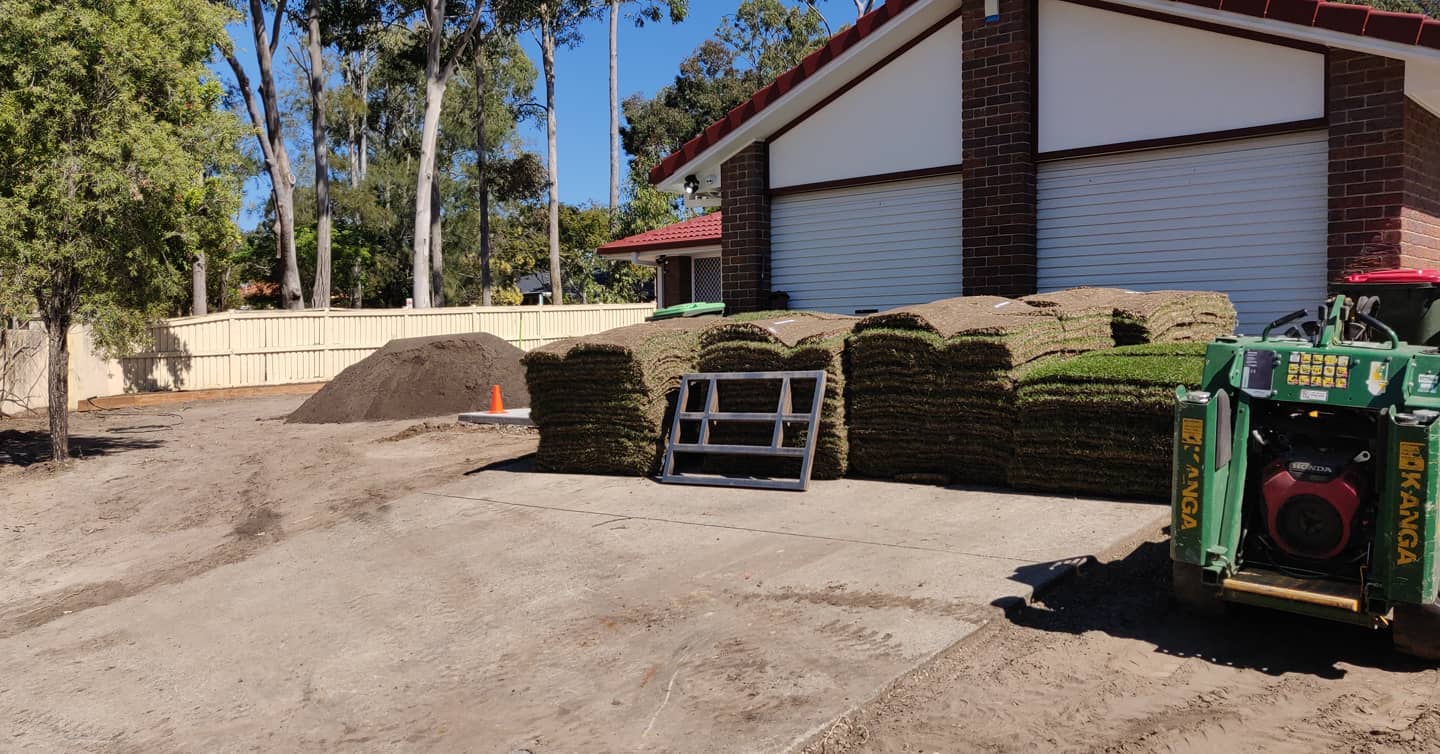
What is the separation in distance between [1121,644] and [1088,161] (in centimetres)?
812

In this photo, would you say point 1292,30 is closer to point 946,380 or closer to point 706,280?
point 946,380

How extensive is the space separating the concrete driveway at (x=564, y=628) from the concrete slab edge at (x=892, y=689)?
0.04m

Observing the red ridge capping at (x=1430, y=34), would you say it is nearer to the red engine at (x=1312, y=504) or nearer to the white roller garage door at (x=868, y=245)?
the white roller garage door at (x=868, y=245)

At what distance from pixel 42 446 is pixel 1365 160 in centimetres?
1849

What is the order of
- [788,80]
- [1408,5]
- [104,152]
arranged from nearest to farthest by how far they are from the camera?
1. [104,152]
2. [788,80]
3. [1408,5]

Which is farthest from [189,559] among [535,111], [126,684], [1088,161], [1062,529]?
[535,111]

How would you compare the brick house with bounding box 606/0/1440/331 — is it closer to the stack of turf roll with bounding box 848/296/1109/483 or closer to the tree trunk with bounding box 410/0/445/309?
the stack of turf roll with bounding box 848/296/1109/483

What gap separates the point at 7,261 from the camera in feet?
44.0

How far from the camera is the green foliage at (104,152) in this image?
13.2 m

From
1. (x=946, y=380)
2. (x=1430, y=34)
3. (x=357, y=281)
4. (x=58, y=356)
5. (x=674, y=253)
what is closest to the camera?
(x=946, y=380)

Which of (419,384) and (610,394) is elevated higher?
(610,394)

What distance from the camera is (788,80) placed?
13938 mm

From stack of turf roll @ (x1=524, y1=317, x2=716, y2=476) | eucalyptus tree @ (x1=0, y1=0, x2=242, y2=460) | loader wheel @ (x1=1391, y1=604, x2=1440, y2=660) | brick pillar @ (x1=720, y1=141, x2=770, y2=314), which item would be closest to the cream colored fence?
eucalyptus tree @ (x1=0, y1=0, x2=242, y2=460)

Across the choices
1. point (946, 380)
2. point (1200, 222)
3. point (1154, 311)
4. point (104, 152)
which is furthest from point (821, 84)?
point (104, 152)
